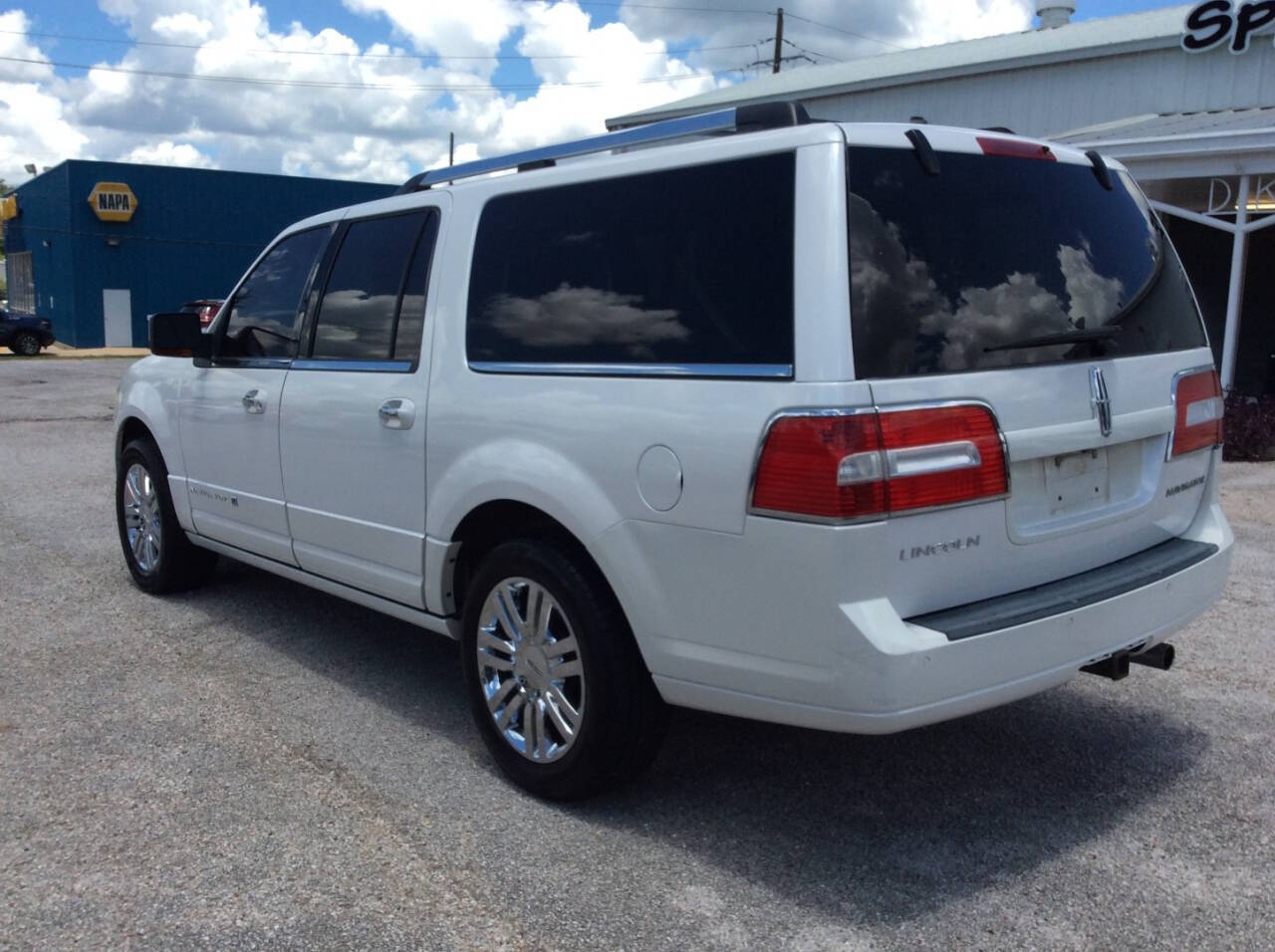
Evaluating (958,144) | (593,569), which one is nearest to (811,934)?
(593,569)

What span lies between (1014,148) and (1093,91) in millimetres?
17391

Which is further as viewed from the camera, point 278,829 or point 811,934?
point 278,829

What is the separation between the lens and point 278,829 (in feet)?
11.8

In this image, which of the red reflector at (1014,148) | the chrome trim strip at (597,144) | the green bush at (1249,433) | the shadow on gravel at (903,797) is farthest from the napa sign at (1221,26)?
the chrome trim strip at (597,144)

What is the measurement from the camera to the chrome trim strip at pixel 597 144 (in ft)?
11.8

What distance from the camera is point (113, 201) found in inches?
1385

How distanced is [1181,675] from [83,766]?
14.2 ft

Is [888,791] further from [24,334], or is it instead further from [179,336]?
[24,334]

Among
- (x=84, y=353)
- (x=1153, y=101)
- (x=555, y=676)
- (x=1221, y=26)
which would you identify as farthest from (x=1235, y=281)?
(x=84, y=353)

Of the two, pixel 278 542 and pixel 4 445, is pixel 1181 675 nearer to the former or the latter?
pixel 278 542

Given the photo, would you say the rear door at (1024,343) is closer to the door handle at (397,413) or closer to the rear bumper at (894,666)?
the rear bumper at (894,666)

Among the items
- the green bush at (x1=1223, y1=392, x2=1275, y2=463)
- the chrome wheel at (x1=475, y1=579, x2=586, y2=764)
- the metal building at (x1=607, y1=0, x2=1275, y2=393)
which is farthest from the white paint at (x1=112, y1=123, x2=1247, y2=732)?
the metal building at (x1=607, y1=0, x2=1275, y2=393)

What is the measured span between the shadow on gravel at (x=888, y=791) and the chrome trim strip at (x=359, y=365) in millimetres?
1323

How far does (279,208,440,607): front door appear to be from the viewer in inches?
169
